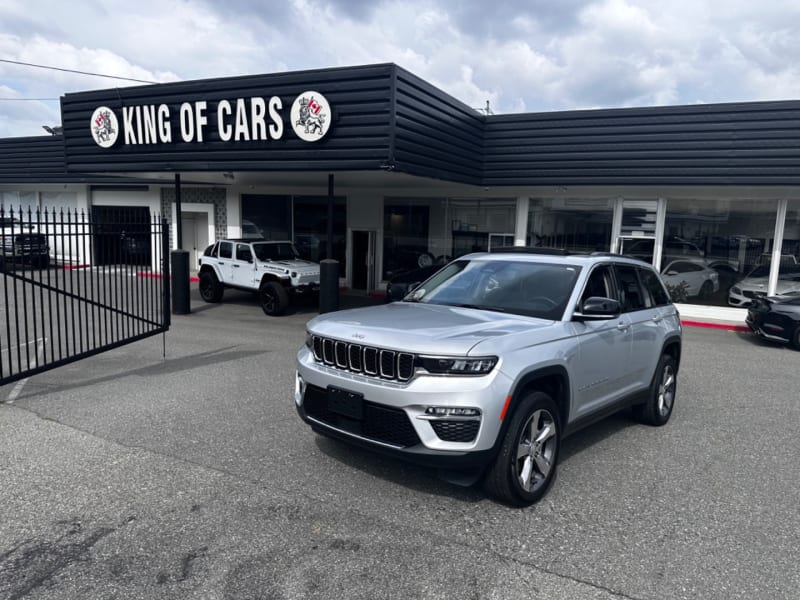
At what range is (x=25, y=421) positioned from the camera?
5809mm

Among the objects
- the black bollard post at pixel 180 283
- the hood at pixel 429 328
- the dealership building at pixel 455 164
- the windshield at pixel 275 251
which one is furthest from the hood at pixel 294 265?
the hood at pixel 429 328

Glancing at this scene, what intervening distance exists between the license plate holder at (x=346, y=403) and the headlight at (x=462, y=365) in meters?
0.62

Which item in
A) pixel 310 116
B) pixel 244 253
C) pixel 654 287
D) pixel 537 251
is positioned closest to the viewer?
pixel 537 251

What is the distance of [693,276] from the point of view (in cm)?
1495

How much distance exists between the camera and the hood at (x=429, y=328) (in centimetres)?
392

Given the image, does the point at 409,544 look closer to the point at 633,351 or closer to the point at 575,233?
the point at 633,351

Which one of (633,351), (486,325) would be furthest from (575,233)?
(486,325)

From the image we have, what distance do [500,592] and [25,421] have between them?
502 centimetres

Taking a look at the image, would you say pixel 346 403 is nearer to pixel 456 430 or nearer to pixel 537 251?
pixel 456 430

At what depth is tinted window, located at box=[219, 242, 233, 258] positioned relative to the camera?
49.8ft

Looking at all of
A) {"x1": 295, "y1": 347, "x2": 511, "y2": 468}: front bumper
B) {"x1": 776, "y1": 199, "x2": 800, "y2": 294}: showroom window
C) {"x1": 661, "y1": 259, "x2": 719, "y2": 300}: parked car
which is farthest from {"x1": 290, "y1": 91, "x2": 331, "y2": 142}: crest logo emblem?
{"x1": 776, "y1": 199, "x2": 800, "y2": 294}: showroom window

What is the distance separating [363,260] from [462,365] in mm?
15208

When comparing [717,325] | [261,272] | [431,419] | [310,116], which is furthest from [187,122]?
[717,325]

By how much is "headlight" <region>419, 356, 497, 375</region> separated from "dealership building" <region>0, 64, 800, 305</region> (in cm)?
731
